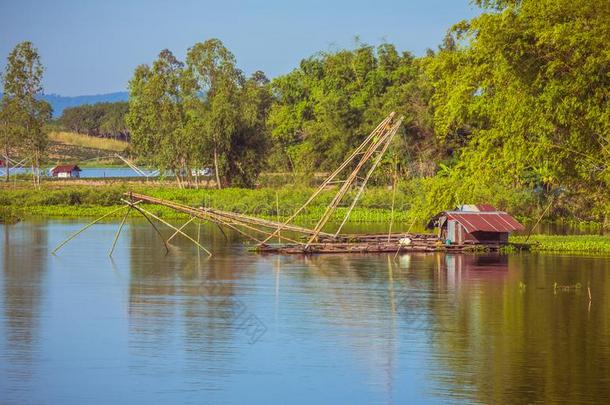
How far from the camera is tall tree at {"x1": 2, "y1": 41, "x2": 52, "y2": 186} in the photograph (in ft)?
224

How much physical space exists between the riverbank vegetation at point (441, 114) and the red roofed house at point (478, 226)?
1191 mm

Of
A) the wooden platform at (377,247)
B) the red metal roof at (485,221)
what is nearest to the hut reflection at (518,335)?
the red metal roof at (485,221)

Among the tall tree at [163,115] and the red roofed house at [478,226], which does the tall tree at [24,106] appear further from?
the red roofed house at [478,226]

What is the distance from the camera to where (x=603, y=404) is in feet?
52.2

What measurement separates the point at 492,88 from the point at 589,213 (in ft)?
35.9

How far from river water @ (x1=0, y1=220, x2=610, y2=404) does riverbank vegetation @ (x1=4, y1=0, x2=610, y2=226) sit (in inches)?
170

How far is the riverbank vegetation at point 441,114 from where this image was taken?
32562 mm

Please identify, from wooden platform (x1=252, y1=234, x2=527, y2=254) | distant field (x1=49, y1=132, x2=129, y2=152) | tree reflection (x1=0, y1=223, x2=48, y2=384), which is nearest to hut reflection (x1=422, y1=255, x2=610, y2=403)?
wooden platform (x1=252, y1=234, x2=527, y2=254)

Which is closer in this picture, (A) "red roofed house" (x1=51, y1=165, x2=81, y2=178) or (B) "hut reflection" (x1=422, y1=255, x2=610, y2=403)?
(B) "hut reflection" (x1=422, y1=255, x2=610, y2=403)

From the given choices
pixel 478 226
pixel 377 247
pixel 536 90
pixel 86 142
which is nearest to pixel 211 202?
pixel 377 247

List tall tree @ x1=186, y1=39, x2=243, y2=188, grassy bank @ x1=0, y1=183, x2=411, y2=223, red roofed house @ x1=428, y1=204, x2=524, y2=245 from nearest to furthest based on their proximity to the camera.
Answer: red roofed house @ x1=428, y1=204, x2=524, y2=245
grassy bank @ x1=0, y1=183, x2=411, y2=223
tall tree @ x1=186, y1=39, x2=243, y2=188

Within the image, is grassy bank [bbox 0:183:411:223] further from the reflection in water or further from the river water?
the river water

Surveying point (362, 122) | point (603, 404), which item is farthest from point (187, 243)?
point (362, 122)

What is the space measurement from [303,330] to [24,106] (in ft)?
169
